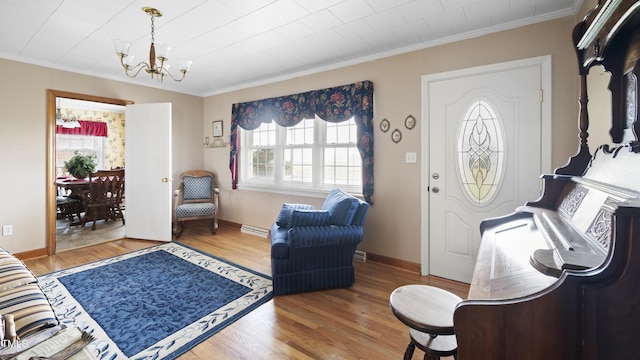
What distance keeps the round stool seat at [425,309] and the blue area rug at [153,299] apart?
1.42m

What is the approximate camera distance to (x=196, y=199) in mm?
4664

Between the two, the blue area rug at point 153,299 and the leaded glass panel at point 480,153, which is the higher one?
the leaded glass panel at point 480,153

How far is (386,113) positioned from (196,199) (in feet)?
11.2

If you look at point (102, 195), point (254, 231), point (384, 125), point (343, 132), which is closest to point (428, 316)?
point (384, 125)

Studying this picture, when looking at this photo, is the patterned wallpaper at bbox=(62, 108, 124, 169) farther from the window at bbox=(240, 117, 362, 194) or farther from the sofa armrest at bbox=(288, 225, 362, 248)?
the sofa armrest at bbox=(288, 225, 362, 248)

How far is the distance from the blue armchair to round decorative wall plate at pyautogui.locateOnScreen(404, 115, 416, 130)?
1.01 metres

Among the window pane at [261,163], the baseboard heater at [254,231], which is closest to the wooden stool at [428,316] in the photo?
the baseboard heater at [254,231]

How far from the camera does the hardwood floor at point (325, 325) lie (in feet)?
5.70

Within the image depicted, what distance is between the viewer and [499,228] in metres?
1.46

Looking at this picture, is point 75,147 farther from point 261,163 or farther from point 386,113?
point 386,113

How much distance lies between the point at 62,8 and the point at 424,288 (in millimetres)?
3289

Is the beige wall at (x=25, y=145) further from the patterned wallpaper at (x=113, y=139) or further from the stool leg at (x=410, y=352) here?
the stool leg at (x=410, y=352)

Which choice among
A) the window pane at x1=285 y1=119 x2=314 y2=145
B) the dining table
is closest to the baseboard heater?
the window pane at x1=285 y1=119 x2=314 y2=145

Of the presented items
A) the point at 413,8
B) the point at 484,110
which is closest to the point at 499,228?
the point at 484,110
